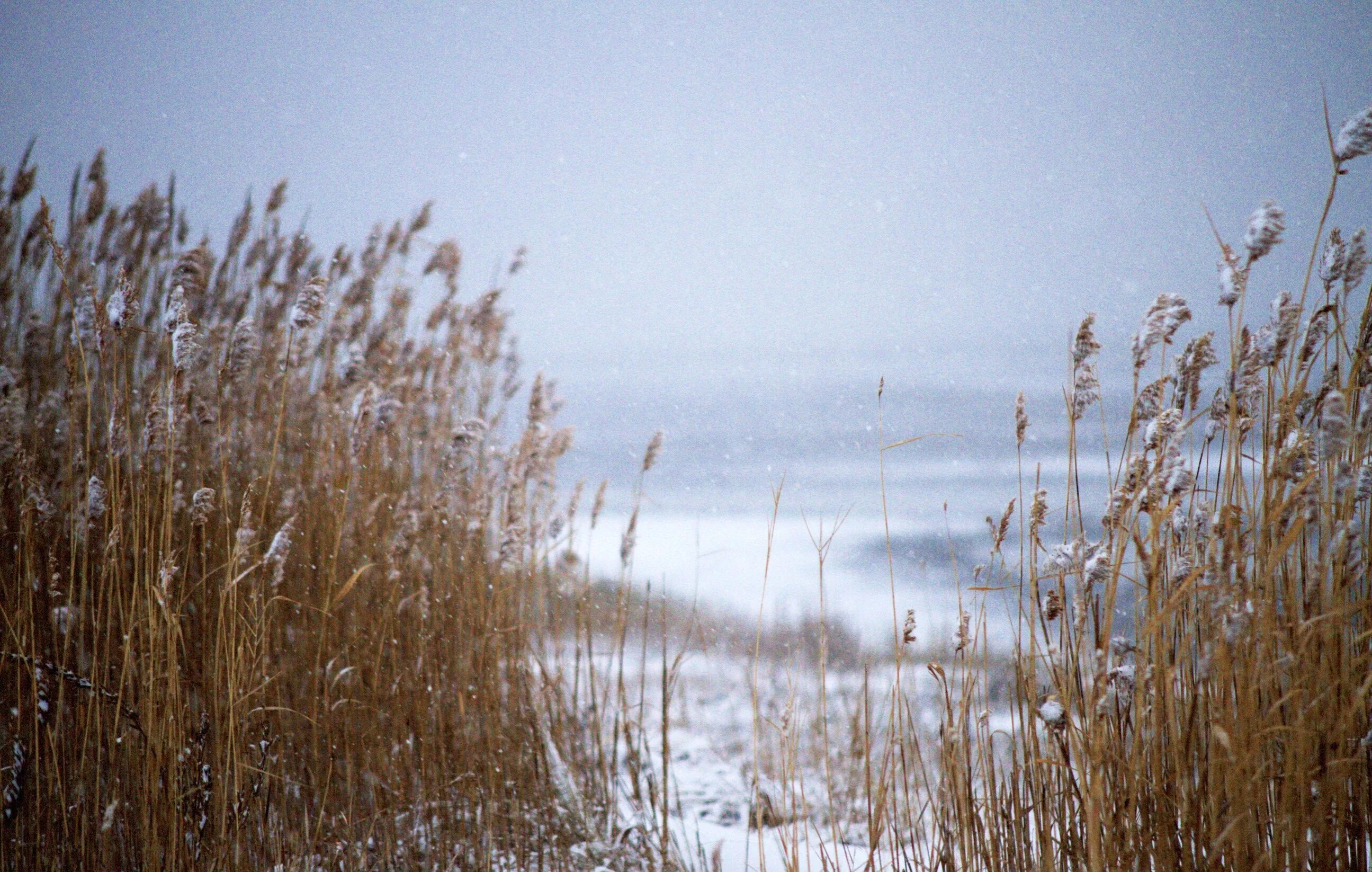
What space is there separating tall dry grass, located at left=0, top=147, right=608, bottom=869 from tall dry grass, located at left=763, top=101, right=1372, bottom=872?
105 centimetres

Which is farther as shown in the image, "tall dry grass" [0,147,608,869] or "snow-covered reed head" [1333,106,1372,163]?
"tall dry grass" [0,147,608,869]

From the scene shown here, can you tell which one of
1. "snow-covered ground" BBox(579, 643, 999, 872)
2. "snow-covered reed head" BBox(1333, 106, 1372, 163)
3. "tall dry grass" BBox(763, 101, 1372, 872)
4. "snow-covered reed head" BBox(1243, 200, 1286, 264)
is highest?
"snow-covered reed head" BBox(1333, 106, 1372, 163)

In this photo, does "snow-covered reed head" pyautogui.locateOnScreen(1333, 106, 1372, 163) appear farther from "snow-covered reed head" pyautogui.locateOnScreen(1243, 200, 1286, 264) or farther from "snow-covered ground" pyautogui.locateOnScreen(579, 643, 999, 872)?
"snow-covered ground" pyautogui.locateOnScreen(579, 643, 999, 872)

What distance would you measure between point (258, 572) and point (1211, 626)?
1773 millimetres

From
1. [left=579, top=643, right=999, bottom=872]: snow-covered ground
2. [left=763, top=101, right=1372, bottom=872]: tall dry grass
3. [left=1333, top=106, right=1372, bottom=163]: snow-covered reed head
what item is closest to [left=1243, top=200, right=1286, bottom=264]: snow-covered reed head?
[left=763, top=101, right=1372, bottom=872]: tall dry grass

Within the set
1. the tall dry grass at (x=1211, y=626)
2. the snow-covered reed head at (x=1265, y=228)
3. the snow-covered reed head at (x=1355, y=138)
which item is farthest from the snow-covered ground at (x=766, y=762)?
the snow-covered reed head at (x=1355, y=138)

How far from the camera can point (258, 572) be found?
168cm

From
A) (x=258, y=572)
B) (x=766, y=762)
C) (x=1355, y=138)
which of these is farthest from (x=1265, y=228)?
(x=766, y=762)

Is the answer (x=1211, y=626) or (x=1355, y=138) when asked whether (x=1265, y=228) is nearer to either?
(x=1355, y=138)

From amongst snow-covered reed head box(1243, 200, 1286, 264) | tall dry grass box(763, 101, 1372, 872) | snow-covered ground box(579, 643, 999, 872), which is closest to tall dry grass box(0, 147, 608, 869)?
snow-covered ground box(579, 643, 999, 872)

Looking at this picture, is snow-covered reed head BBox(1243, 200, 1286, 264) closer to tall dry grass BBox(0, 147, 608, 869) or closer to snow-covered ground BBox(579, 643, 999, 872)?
snow-covered ground BBox(579, 643, 999, 872)

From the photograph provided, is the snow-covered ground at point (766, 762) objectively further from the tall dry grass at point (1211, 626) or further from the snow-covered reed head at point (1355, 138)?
the snow-covered reed head at point (1355, 138)

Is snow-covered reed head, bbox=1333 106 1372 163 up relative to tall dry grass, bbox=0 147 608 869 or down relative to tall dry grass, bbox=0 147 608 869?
up

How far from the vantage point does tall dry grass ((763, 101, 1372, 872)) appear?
100cm
